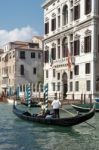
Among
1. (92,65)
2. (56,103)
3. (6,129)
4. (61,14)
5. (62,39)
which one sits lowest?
(6,129)

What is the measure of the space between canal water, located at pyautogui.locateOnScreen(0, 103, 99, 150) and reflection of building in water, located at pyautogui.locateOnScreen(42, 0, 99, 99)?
594 inches

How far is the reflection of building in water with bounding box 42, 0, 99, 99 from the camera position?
3117cm

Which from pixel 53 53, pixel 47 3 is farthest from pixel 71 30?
pixel 47 3

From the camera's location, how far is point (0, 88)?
58219 mm

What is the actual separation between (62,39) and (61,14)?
7.73 feet

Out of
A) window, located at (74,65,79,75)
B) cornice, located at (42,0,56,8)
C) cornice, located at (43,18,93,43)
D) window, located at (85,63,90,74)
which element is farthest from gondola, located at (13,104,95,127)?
cornice, located at (42,0,56,8)

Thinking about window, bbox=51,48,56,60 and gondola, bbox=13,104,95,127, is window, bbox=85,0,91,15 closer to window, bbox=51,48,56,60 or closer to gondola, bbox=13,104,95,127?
window, bbox=51,48,56,60

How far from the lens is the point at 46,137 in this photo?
1318 cm

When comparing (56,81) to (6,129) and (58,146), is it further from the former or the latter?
(58,146)

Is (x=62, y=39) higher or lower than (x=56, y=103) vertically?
higher

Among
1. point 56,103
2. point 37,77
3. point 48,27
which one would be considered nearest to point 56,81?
point 48,27

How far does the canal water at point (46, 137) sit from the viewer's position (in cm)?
1136

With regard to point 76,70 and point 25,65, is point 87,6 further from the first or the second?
point 25,65

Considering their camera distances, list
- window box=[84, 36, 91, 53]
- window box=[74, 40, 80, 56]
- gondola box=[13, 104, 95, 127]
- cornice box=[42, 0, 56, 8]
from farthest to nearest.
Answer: cornice box=[42, 0, 56, 8] < window box=[74, 40, 80, 56] < window box=[84, 36, 91, 53] < gondola box=[13, 104, 95, 127]
